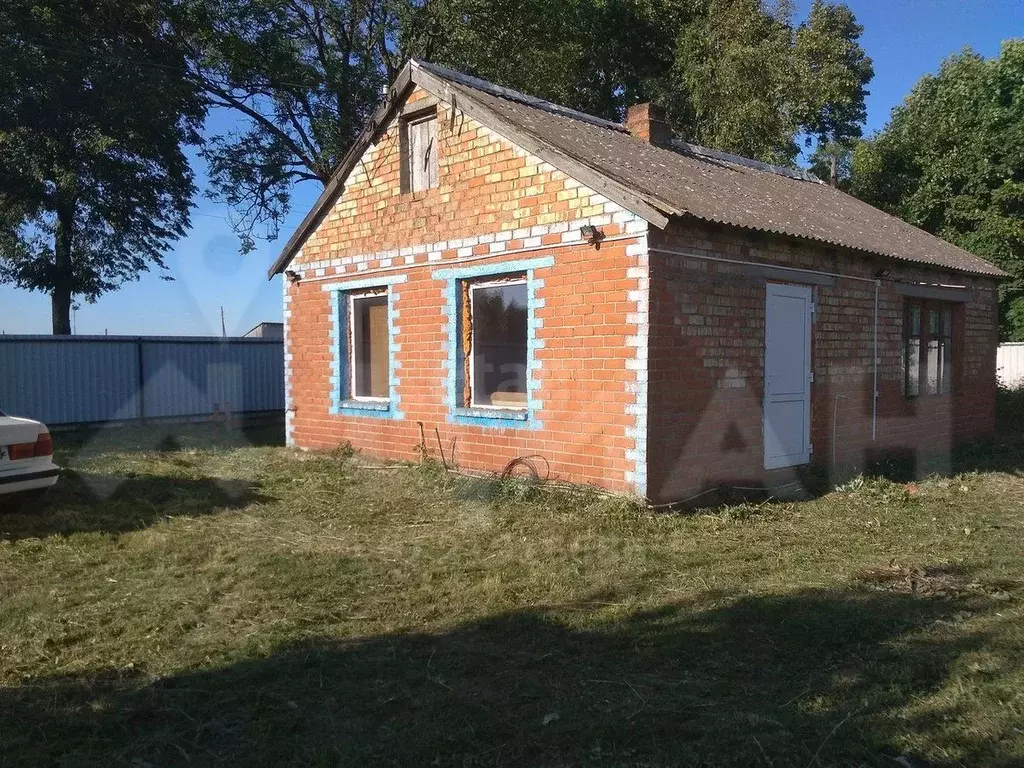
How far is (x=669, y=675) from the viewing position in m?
3.92

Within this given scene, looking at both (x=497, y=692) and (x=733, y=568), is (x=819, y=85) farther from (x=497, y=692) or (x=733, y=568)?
(x=497, y=692)

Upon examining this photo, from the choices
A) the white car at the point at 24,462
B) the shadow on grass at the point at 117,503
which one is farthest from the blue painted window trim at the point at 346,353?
the white car at the point at 24,462

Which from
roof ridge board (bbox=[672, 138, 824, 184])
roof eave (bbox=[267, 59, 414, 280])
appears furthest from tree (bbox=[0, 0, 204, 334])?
roof ridge board (bbox=[672, 138, 824, 184])

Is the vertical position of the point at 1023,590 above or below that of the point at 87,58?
below

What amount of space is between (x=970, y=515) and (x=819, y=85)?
1321cm

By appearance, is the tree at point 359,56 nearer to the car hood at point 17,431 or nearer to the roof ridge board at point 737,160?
the roof ridge board at point 737,160

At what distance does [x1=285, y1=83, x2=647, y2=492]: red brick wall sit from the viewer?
766 centimetres

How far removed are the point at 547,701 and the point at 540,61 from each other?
60.4 feet

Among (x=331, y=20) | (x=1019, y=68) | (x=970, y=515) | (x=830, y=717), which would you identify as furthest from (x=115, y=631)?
(x=1019, y=68)

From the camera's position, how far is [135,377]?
15531 mm

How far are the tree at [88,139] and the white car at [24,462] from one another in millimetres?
13496

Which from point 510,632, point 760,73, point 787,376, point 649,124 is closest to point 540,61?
point 760,73

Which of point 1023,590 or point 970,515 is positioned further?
point 970,515

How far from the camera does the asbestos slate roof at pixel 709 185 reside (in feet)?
26.7
